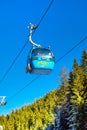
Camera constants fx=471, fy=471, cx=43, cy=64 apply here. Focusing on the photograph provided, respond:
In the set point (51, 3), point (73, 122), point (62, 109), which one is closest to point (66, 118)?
point (62, 109)

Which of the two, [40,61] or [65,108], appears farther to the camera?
[65,108]

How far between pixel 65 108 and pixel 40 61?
68511mm

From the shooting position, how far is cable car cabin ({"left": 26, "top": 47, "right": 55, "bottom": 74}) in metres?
27.6

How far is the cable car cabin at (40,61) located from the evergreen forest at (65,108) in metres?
47.8

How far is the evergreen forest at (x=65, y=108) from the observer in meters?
81.2

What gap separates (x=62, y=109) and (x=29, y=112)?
6531 centimetres

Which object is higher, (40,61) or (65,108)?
(65,108)

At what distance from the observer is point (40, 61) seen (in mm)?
28062

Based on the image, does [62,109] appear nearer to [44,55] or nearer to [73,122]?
[73,122]

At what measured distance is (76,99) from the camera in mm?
83688

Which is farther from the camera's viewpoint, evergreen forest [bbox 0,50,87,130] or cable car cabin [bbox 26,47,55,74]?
→ evergreen forest [bbox 0,50,87,130]

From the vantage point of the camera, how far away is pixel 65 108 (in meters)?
95.8

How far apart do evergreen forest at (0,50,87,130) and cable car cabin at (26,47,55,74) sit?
47751mm

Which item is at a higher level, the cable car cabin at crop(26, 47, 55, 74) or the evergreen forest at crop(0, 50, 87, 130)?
the evergreen forest at crop(0, 50, 87, 130)
